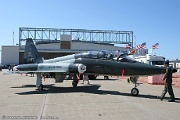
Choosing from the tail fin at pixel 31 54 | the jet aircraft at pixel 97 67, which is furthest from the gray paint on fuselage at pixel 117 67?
the tail fin at pixel 31 54

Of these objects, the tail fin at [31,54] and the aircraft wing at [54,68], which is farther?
the tail fin at [31,54]

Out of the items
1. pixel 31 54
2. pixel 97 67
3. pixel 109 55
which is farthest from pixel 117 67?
pixel 31 54

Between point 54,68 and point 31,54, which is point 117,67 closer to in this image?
point 54,68

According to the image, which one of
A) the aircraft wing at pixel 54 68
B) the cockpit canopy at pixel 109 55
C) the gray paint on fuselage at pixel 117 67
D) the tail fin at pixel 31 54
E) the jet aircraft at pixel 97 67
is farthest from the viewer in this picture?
the tail fin at pixel 31 54

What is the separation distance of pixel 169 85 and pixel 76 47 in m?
73.1

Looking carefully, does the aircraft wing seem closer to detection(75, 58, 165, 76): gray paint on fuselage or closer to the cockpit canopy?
detection(75, 58, 165, 76): gray paint on fuselage

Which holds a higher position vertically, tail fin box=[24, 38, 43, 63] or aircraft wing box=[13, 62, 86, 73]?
tail fin box=[24, 38, 43, 63]

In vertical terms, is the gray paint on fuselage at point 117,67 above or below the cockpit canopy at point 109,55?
below

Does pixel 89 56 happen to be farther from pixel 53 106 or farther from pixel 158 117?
pixel 158 117

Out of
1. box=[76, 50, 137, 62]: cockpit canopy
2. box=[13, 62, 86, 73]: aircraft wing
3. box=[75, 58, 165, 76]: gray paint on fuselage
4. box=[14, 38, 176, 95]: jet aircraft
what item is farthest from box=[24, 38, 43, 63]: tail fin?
Result: box=[76, 50, 137, 62]: cockpit canopy

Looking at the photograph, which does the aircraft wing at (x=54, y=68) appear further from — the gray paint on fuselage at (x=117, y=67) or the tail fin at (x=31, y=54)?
the tail fin at (x=31, y=54)

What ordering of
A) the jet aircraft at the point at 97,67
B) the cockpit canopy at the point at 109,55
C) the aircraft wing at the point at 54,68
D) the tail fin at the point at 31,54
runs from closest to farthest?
1. the jet aircraft at the point at 97,67
2. the cockpit canopy at the point at 109,55
3. the aircraft wing at the point at 54,68
4. the tail fin at the point at 31,54

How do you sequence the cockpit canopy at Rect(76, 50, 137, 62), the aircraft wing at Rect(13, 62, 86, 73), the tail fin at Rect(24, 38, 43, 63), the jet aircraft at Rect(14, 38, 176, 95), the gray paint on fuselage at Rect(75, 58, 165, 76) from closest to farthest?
the gray paint on fuselage at Rect(75, 58, 165, 76), the jet aircraft at Rect(14, 38, 176, 95), the cockpit canopy at Rect(76, 50, 137, 62), the aircraft wing at Rect(13, 62, 86, 73), the tail fin at Rect(24, 38, 43, 63)

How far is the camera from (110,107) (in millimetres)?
9219
